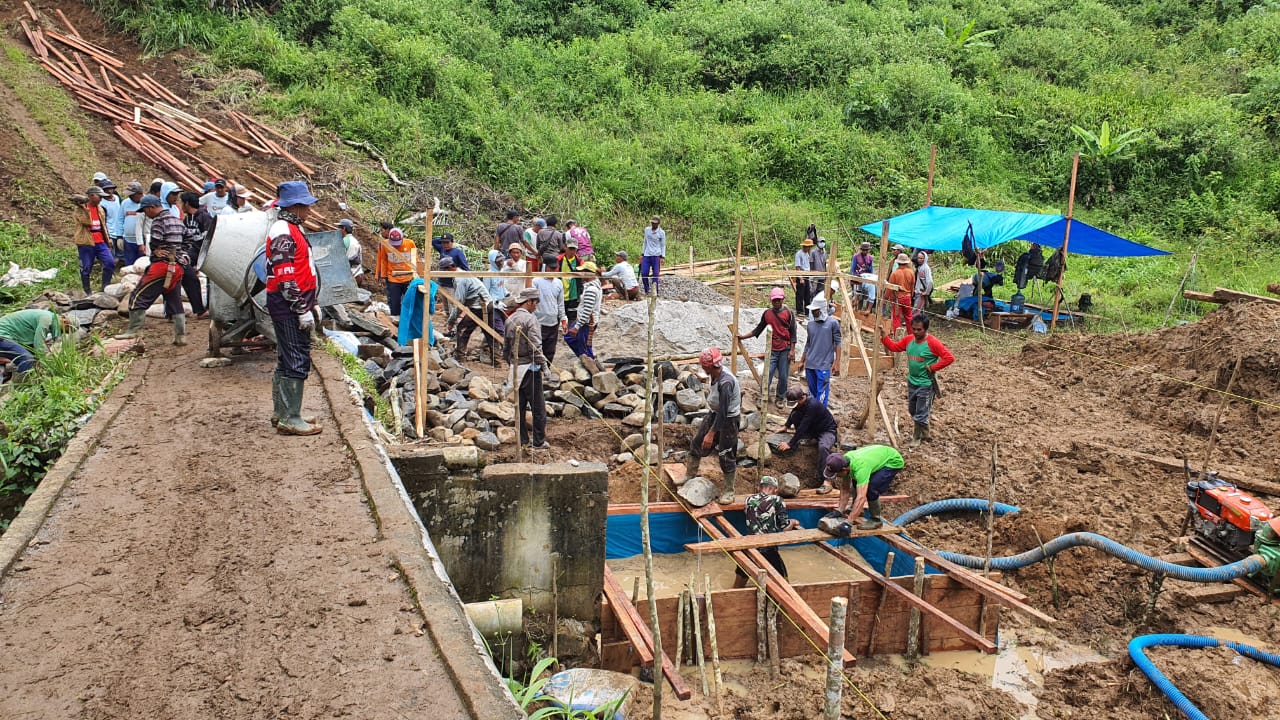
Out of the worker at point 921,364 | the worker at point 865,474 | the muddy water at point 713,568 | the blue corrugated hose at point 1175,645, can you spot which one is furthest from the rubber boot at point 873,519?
the blue corrugated hose at point 1175,645

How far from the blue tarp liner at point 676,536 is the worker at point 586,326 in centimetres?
281

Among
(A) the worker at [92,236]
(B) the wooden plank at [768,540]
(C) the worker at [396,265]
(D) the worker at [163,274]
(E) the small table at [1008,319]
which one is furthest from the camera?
(E) the small table at [1008,319]

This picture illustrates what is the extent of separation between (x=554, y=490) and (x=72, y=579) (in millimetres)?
2962

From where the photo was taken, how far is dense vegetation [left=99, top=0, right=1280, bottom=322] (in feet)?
66.3

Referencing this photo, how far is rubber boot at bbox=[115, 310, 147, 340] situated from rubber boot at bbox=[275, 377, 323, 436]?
10.1 feet

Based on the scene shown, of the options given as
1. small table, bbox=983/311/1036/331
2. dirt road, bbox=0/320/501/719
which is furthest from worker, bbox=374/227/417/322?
small table, bbox=983/311/1036/331

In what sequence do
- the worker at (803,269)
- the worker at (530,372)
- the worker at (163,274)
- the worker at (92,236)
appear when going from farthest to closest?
1. the worker at (803,269)
2. the worker at (92,236)
3. the worker at (530,372)
4. the worker at (163,274)

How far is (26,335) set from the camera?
8242mm

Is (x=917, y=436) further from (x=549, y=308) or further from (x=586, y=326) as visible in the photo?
(x=549, y=308)

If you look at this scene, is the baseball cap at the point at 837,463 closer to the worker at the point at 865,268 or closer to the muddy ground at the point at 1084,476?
the muddy ground at the point at 1084,476

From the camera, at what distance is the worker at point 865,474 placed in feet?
25.6

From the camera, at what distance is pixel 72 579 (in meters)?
4.20

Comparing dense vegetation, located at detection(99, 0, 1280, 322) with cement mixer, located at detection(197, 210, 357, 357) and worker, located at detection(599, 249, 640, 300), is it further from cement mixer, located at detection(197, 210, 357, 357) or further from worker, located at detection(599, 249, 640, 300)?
cement mixer, located at detection(197, 210, 357, 357)

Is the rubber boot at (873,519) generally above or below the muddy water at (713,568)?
above
